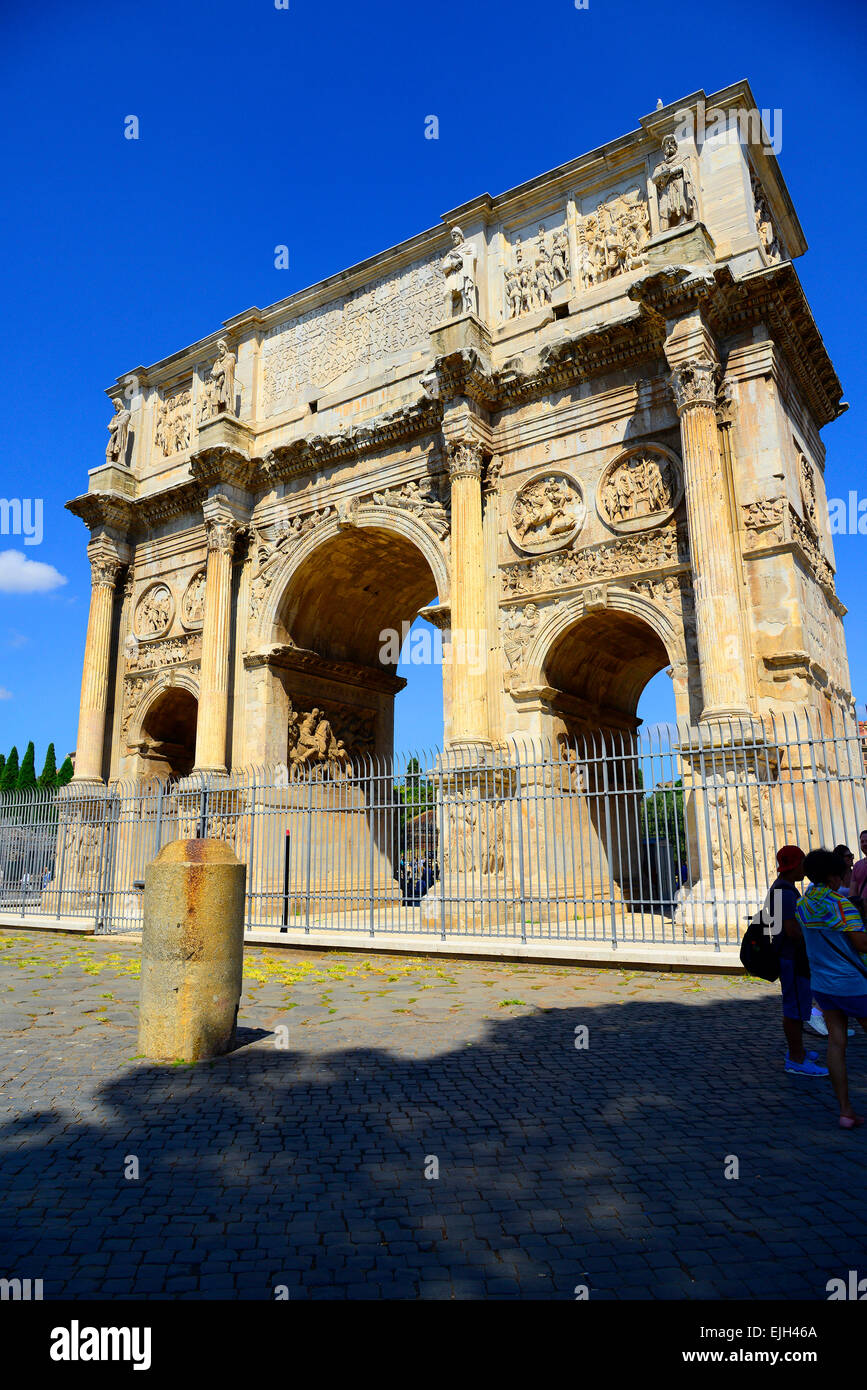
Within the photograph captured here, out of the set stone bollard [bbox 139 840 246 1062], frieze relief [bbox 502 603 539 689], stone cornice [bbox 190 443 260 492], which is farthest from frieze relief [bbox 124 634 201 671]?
stone bollard [bbox 139 840 246 1062]

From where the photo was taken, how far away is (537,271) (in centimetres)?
1656

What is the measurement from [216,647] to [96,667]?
13.7 feet

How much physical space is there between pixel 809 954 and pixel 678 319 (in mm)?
11416

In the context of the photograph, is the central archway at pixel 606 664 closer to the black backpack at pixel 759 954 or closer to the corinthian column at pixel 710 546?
the corinthian column at pixel 710 546

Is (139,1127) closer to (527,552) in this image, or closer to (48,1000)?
(48,1000)

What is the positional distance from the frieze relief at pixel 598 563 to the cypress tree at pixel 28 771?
53332 mm

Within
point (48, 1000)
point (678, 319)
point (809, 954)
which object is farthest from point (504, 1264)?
point (678, 319)

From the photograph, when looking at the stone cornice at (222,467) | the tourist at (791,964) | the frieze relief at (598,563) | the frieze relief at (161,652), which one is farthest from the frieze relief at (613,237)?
the tourist at (791,964)

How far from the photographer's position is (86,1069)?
5457 mm

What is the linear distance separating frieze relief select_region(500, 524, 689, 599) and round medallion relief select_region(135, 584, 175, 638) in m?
9.31

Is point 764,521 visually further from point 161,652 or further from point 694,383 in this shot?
point 161,652

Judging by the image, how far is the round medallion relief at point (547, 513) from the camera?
15133 millimetres

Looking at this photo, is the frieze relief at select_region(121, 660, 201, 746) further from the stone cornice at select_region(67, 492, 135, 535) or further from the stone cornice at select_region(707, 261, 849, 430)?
the stone cornice at select_region(707, 261, 849, 430)
